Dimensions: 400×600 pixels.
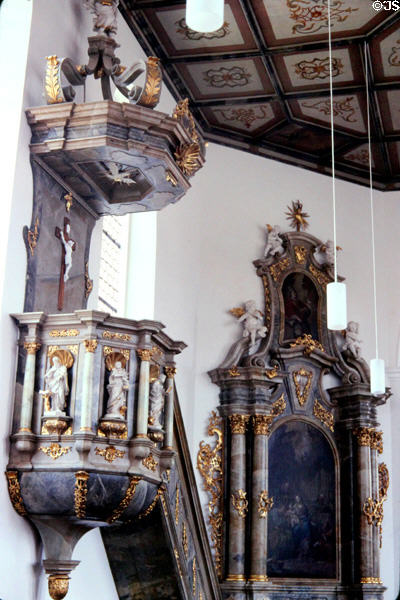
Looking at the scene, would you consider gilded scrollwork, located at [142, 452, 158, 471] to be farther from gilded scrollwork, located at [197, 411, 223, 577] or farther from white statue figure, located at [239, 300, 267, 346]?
white statue figure, located at [239, 300, 267, 346]

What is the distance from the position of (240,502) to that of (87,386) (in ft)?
17.4

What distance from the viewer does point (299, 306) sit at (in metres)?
13.2

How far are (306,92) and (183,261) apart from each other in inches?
111

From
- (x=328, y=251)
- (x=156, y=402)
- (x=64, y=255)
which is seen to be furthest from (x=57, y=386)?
(x=328, y=251)

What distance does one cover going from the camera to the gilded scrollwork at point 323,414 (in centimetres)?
1281

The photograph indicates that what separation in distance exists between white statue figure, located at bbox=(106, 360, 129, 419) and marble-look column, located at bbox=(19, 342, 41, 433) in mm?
570

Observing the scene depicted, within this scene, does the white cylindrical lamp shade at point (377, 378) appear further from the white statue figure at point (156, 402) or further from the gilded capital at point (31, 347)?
the gilded capital at point (31, 347)

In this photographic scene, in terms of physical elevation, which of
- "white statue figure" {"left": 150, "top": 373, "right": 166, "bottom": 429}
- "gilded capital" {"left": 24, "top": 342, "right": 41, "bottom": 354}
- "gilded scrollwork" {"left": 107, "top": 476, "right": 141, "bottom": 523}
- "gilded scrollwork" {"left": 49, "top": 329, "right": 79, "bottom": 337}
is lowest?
"gilded scrollwork" {"left": 107, "top": 476, "right": 141, "bottom": 523}

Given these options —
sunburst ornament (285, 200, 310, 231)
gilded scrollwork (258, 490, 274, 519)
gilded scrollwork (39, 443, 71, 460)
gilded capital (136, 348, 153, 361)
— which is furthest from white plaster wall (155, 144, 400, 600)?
gilded scrollwork (39, 443, 71, 460)

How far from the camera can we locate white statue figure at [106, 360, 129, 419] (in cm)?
691

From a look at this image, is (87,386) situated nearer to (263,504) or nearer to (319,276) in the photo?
(263,504)

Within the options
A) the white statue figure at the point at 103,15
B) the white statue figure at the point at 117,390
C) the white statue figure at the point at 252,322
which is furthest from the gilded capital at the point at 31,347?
the white statue figure at the point at 252,322

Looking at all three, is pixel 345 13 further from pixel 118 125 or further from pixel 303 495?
pixel 303 495

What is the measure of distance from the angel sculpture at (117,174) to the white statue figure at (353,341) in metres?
5.91
